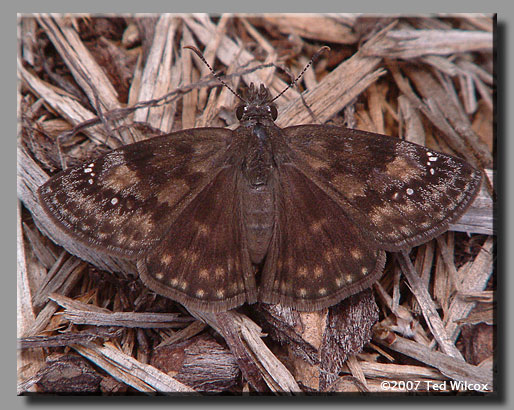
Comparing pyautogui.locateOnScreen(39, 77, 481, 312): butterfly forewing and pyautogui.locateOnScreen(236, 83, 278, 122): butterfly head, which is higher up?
pyautogui.locateOnScreen(236, 83, 278, 122): butterfly head

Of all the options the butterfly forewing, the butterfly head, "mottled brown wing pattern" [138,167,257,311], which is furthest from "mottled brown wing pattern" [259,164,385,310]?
the butterfly head

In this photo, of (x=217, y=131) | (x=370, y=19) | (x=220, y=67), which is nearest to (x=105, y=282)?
(x=217, y=131)

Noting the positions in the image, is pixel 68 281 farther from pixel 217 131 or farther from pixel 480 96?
pixel 480 96

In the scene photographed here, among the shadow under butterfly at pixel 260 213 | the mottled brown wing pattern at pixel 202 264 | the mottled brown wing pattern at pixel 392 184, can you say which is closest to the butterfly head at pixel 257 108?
the shadow under butterfly at pixel 260 213

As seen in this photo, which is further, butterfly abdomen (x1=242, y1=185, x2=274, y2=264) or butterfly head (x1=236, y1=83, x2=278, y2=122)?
butterfly head (x1=236, y1=83, x2=278, y2=122)

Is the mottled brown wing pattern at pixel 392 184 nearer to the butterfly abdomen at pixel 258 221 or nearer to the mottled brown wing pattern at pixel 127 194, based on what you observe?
the butterfly abdomen at pixel 258 221

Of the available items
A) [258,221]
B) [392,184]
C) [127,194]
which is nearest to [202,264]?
[258,221]

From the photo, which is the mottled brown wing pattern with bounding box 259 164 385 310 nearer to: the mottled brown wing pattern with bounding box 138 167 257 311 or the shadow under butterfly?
the shadow under butterfly
